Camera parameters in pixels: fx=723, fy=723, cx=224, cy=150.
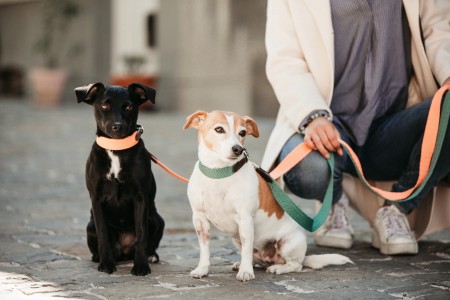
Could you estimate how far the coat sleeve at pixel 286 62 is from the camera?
357 cm

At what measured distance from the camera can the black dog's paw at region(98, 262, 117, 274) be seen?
2995mm

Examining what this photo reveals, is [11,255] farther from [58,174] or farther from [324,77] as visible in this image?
[58,174]

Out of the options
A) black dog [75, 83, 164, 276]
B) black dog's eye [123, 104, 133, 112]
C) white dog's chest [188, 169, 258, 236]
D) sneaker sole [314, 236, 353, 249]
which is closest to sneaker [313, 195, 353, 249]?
sneaker sole [314, 236, 353, 249]

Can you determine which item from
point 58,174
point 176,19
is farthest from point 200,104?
point 58,174

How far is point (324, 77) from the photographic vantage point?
3619 mm

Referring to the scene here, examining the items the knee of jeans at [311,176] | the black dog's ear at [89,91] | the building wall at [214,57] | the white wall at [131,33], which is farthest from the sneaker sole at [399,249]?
the white wall at [131,33]

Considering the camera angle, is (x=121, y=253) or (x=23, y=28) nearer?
(x=121, y=253)

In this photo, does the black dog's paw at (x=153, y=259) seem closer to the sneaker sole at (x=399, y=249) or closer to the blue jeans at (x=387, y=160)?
the blue jeans at (x=387, y=160)

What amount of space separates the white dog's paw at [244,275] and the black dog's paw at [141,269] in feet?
1.27

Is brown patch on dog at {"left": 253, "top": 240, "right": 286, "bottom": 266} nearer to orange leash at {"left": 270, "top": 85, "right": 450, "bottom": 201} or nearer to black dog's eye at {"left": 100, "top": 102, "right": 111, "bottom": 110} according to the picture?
orange leash at {"left": 270, "top": 85, "right": 450, "bottom": 201}

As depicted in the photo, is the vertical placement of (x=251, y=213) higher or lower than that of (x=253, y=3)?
lower

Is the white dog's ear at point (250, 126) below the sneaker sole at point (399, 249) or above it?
above

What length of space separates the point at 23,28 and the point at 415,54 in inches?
762

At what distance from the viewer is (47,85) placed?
55.1 ft
